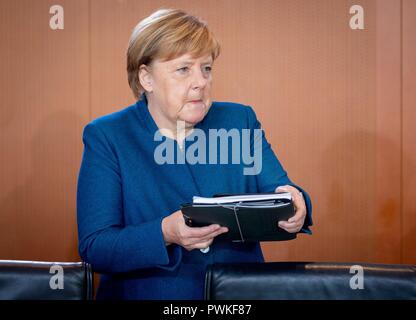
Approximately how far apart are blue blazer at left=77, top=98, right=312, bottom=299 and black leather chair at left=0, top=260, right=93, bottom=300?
Result: 0.74ft

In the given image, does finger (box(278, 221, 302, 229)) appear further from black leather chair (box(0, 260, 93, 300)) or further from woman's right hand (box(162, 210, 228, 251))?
black leather chair (box(0, 260, 93, 300))

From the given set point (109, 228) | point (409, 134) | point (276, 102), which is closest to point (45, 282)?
point (109, 228)

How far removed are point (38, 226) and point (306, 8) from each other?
6.24ft

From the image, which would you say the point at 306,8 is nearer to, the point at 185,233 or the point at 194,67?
the point at 194,67

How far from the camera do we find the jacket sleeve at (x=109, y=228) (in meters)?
1.34

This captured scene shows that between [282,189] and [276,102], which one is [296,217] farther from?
[276,102]

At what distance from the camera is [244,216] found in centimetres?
128

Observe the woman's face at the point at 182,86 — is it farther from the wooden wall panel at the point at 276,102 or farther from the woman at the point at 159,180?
the wooden wall panel at the point at 276,102

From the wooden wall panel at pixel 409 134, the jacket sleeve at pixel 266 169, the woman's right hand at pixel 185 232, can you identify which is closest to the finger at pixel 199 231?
the woman's right hand at pixel 185 232

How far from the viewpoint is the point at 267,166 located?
1614 millimetres

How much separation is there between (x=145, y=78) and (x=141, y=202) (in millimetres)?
367

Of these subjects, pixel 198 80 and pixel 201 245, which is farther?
pixel 198 80

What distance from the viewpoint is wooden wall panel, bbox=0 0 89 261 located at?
2.93 metres
